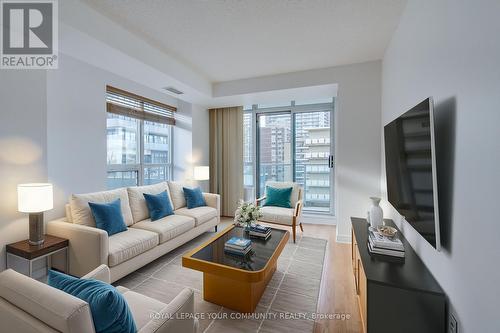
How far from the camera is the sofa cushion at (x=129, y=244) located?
224cm

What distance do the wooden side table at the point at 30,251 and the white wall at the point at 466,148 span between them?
3157 millimetres

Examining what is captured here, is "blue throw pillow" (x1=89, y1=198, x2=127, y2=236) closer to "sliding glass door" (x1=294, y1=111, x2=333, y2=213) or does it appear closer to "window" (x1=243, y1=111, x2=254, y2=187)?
"window" (x1=243, y1=111, x2=254, y2=187)

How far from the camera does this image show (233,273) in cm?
183

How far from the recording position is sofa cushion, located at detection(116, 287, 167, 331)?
1.27m

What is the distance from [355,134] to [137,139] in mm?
3733

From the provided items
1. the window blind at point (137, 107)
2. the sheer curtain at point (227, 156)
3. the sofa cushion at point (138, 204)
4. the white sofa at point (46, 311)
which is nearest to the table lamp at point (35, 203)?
the sofa cushion at point (138, 204)

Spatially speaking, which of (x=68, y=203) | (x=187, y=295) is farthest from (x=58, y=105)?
(x=187, y=295)

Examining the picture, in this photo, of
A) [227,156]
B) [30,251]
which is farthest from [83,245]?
[227,156]

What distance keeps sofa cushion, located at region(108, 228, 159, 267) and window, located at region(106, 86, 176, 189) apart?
1.36m

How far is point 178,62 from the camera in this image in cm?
342

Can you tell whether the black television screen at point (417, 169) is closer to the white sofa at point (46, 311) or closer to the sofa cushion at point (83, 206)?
the white sofa at point (46, 311)

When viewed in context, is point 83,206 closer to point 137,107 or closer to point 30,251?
point 30,251

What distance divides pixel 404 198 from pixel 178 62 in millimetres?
3402

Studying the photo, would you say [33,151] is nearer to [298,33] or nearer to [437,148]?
[298,33]
